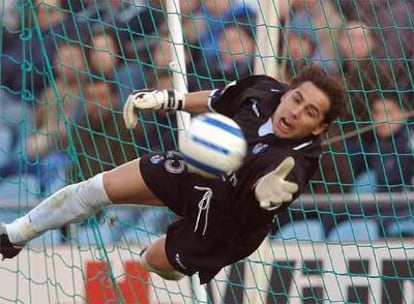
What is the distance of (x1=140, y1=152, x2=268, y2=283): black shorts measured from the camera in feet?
14.8

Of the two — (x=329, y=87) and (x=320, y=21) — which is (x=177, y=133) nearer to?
(x=320, y=21)

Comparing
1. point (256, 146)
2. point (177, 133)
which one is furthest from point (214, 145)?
point (177, 133)

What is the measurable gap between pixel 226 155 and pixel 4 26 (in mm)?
2084

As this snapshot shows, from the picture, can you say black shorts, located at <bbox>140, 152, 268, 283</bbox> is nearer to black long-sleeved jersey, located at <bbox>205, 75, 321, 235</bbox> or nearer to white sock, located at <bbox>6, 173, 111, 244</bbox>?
black long-sleeved jersey, located at <bbox>205, 75, 321, 235</bbox>

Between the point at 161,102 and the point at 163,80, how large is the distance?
132 centimetres

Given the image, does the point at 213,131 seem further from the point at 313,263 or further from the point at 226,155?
the point at 313,263

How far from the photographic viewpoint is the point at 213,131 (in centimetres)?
401

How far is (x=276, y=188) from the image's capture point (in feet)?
13.4

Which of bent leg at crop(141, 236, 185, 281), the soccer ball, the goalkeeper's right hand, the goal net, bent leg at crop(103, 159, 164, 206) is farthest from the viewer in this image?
the goal net

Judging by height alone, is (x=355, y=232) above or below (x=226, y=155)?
below

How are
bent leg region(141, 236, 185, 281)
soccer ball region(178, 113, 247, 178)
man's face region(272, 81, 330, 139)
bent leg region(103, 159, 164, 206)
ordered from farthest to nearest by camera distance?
bent leg region(141, 236, 185, 281)
bent leg region(103, 159, 164, 206)
man's face region(272, 81, 330, 139)
soccer ball region(178, 113, 247, 178)

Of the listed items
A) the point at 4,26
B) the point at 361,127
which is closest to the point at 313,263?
the point at 361,127

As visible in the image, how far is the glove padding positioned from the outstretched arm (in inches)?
21.6

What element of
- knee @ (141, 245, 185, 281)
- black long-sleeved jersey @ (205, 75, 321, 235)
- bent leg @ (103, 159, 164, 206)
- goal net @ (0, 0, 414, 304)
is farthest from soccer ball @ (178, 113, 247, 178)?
goal net @ (0, 0, 414, 304)
